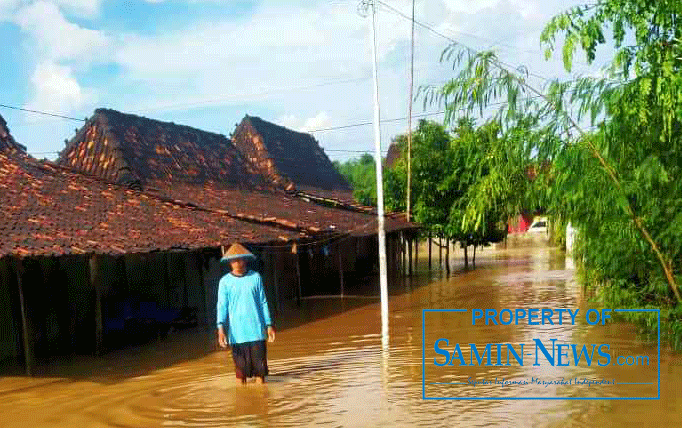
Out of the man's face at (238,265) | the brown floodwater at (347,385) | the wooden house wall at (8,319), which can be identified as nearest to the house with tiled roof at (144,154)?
the brown floodwater at (347,385)

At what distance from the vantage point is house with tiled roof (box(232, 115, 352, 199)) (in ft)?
87.7

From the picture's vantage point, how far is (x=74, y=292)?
41.0 feet

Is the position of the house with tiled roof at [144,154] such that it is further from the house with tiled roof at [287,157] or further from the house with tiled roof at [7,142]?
the house with tiled roof at [7,142]

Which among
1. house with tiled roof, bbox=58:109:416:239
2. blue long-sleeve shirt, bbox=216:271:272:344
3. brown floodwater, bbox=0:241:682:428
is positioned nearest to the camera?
brown floodwater, bbox=0:241:682:428

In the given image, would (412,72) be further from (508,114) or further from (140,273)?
(508,114)

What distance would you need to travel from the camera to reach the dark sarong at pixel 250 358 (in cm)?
832

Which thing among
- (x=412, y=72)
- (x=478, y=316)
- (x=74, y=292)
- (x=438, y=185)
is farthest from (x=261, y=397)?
(x=412, y=72)

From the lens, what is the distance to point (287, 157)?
1123 inches

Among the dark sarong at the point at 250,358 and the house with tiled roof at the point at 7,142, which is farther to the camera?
the house with tiled roof at the point at 7,142

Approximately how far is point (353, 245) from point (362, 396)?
1906 cm

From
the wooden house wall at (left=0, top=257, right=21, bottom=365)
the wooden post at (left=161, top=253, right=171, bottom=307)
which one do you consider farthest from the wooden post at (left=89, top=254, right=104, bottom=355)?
the wooden post at (left=161, top=253, right=171, bottom=307)

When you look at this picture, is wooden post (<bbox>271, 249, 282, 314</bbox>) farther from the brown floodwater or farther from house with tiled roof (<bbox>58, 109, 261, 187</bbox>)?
house with tiled roof (<bbox>58, 109, 261, 187</bbox>)

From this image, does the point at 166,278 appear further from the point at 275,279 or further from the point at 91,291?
the point at 275,279

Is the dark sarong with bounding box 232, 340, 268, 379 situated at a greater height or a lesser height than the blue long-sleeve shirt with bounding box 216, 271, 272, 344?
lesser
